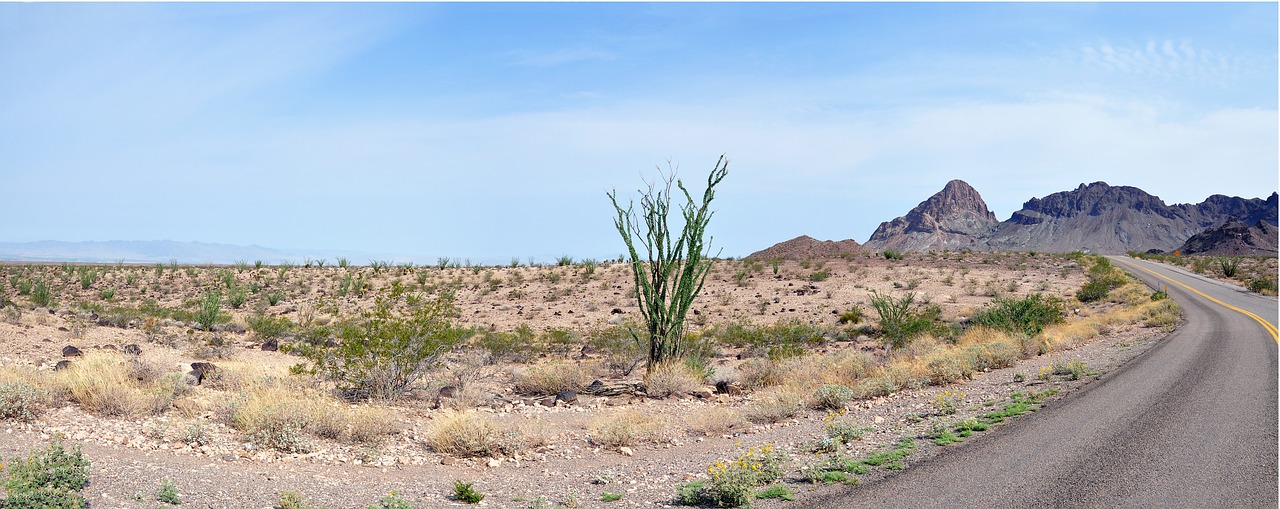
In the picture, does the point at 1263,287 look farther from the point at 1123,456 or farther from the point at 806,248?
the point at 1123,456

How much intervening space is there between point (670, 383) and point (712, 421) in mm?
3008

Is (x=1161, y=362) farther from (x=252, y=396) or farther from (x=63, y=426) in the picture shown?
(x=63, y=426)

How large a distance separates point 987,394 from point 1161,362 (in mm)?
5082

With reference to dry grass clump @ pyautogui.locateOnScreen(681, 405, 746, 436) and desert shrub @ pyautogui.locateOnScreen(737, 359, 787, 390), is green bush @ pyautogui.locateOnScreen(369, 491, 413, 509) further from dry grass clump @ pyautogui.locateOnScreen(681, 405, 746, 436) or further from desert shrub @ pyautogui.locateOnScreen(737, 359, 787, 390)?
desert shrub @ pyautogui.locateOnScreen(737, 359, 787, 390)

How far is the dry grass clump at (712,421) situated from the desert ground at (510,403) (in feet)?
0.19

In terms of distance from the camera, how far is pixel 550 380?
1587 centimetres

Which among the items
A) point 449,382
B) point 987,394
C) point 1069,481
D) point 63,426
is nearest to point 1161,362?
point 987,394

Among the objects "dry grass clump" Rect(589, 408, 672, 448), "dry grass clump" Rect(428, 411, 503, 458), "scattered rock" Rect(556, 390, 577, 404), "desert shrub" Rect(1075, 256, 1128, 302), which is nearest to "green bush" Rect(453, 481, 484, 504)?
"dry grass clump" Rect(428, 411, 503, 458)

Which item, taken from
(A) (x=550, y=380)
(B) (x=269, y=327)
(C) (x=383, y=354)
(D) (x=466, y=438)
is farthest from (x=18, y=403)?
(B) (x=269, y=327)

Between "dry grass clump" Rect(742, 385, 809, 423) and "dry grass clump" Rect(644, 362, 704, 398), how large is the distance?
161 cm

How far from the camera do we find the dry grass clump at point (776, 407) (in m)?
13.1

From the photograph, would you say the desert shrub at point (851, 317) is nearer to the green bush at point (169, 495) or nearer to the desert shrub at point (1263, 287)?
the green bush at point (169, 495)

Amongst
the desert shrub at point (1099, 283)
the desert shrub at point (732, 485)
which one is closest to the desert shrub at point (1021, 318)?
the desert shrub at point (1099, 283)

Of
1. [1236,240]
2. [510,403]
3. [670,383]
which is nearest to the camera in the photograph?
[510,403]
